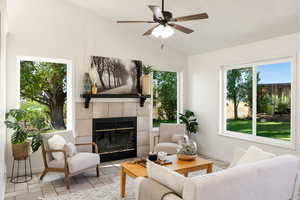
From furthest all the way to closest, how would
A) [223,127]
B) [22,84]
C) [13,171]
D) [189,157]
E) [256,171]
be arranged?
[223,127]
[22,84]
[13,171]
[189,157]
[256,171]

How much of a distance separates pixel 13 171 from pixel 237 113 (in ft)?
15.5

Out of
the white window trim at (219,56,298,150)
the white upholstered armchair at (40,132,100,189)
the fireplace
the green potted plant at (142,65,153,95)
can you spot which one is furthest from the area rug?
the white window trim at (219,56,298,150)

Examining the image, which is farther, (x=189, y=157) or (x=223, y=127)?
(x=223, y=127)

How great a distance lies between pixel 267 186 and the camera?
2045 millimetres

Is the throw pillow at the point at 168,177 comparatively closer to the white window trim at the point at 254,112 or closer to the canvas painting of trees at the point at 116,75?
the white window trim at the point at 254,112

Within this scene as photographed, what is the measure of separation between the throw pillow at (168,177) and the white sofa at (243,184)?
0.05 metres

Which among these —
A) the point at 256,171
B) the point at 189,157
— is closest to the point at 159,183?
the point at 256,171

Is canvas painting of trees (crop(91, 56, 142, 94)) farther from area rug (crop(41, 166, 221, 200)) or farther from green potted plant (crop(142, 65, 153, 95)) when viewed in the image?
area rug (crop(41, 166, 221, 200))

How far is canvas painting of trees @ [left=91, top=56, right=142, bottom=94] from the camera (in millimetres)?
4836

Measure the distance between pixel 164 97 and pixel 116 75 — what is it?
5.05 feet

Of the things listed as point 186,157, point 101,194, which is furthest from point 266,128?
point 101,194

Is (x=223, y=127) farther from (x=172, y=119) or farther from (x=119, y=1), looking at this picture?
(x=119, y=1)

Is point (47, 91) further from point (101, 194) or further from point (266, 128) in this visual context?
point (266, 128)

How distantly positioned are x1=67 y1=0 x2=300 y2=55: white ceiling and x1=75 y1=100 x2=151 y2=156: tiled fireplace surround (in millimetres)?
1852
